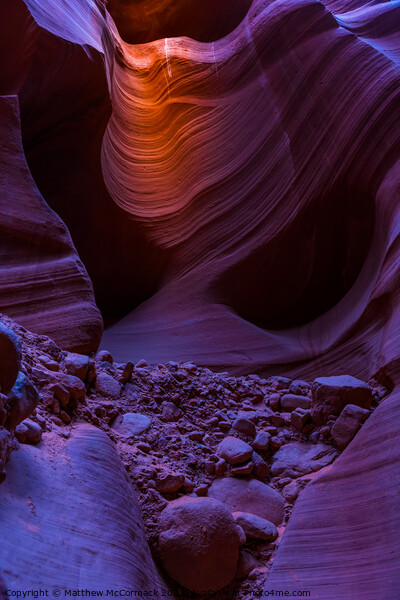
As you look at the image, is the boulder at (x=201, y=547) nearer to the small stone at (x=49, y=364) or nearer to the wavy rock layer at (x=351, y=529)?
the wavy rock layer at (x=351, y=529)

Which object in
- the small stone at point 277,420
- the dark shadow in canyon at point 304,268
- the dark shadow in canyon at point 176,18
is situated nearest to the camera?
the small stone at point 277,420

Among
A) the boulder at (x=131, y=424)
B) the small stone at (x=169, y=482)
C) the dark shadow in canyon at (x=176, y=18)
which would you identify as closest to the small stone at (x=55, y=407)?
the boulder at (x=131, y=424)

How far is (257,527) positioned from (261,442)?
658mm

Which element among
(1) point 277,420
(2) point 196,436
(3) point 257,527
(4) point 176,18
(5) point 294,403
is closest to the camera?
(3) point 257,527

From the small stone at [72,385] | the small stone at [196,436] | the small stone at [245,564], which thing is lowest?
the small stone at [196,436]

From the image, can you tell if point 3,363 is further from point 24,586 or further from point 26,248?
point 26,248

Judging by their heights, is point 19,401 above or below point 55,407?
above

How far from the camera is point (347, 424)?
2.39 m

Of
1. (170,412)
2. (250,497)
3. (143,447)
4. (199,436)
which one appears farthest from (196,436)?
(250,497)

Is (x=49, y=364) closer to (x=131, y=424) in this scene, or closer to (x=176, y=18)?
(x=131, y=424)

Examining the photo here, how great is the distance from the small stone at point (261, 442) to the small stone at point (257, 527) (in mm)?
573

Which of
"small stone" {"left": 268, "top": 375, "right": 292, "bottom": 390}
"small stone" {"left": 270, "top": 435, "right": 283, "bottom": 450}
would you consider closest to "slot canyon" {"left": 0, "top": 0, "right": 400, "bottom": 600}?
"small stone" {"left": 270, "top": 435, "right": 283, "bottom": 450}

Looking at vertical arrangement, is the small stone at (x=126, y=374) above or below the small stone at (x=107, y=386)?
below

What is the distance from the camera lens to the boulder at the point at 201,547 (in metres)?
1.64
